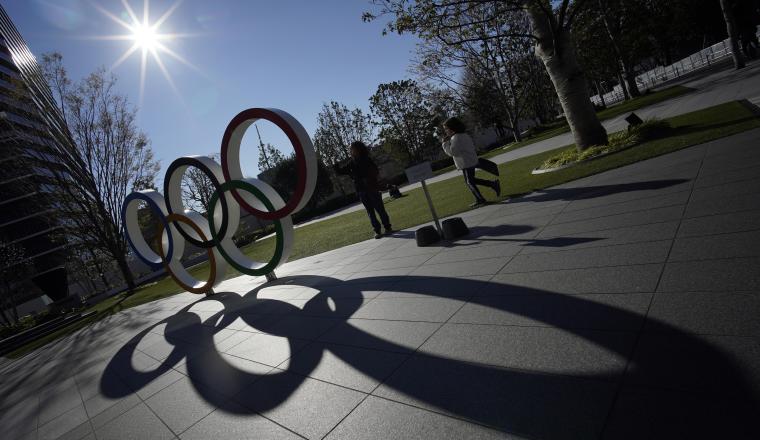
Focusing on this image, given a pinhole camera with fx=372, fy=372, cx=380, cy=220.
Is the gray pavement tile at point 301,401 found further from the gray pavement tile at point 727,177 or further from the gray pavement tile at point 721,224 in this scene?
the gray pavement tile at point 727,177

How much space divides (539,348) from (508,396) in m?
0.52

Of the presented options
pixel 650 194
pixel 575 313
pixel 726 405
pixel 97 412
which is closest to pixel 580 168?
pixel 650 194

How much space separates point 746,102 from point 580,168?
5220 millimetres

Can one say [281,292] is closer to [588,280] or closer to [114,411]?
[114,411]

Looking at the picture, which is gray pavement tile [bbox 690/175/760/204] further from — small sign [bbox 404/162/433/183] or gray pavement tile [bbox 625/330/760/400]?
small sign [bbox 404/162/433/183]

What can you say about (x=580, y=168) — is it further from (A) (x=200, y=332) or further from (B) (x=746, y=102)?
(A) (x=200, y=332)

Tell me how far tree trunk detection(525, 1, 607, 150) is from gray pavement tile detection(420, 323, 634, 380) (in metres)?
8.83

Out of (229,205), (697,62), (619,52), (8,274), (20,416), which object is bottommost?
(697,62)

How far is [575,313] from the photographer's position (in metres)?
2.83

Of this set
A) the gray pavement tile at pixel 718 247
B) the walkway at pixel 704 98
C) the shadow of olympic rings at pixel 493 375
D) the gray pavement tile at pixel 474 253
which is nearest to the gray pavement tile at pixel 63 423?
the shadow of olympic rings at pixel 493 375

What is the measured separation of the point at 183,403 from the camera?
12.2 ft

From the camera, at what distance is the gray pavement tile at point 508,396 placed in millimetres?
1872

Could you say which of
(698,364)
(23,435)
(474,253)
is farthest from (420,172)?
(23,435)

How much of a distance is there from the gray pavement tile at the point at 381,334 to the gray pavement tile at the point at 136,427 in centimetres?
166
